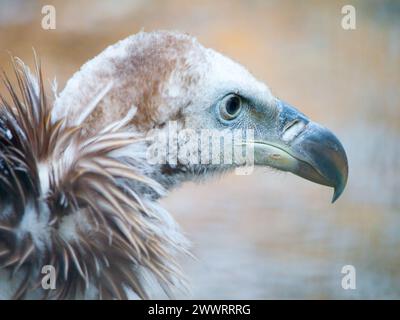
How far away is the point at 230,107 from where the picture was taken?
1.72 metres

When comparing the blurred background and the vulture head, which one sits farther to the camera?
the blurred background

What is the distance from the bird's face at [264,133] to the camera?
5.57ft

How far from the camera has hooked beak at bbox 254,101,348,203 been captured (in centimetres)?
177

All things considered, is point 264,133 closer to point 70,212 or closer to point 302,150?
point 302,150

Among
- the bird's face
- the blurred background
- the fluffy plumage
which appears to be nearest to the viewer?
the fluffy plumage

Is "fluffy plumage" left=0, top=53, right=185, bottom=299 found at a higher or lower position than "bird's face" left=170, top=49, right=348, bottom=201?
lower

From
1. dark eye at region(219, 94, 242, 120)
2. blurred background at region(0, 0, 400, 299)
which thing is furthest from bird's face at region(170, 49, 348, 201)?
blurred background at region(0, 0, 400, 299)

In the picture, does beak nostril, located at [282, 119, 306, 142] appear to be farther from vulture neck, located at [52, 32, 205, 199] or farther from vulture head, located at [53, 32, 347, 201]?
vulture neck, located at [52, 32, 205, 199]

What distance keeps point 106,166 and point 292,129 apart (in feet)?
1.69

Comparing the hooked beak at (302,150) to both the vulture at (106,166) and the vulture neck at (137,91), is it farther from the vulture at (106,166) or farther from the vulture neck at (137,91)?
the vulture neck at (137,91)

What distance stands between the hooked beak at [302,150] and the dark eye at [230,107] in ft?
0.36

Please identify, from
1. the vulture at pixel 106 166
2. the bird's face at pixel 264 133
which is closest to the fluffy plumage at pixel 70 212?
the vulture at pixel 106 166

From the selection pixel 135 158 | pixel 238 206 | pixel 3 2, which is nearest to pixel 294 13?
pixel 238 206
